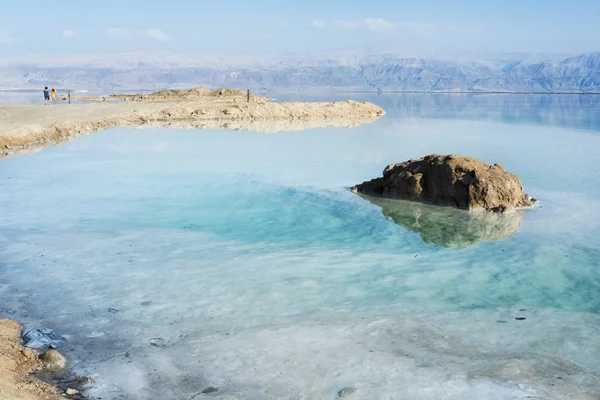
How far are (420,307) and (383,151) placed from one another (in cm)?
1367

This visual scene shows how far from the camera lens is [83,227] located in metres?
9.89

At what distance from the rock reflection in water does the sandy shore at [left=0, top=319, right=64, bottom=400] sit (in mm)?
→ 5822

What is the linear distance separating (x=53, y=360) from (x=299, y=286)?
9.53ft

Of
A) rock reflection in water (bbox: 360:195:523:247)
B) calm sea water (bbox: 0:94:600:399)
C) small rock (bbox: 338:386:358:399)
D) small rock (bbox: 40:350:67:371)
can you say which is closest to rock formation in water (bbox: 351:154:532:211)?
rock reflection in water (bbox: 360:195:523:247)

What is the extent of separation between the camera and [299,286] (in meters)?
7.15

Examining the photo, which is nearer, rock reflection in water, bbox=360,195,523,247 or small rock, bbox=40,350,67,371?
small rock, bbox=40,350,67,371

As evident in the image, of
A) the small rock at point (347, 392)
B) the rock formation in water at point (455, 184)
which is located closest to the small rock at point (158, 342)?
the small rock at point (347, 392)

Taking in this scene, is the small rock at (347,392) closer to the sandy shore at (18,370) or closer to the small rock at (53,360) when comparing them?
the sandy shore at (18,370)

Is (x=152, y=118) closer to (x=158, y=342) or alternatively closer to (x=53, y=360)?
(x=158, y=342)

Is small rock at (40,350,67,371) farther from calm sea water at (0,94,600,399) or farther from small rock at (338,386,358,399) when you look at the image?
small rock at (338,386,358,399)

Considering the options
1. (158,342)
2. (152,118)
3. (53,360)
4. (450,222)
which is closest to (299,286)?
(158,342)

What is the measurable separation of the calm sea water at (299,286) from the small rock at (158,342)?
0.07ft

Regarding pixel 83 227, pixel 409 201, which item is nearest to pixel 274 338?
pixel 83 227

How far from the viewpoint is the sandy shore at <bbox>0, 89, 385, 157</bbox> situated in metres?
22.8
